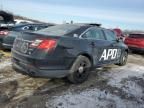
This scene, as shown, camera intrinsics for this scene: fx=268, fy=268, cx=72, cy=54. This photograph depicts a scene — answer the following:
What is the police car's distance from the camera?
589 cm

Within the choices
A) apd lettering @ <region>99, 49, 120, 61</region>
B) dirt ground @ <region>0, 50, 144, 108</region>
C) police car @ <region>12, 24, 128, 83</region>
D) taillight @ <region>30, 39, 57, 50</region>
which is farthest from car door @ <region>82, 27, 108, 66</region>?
taillight @ <region>30, 39, 57, 50</region>

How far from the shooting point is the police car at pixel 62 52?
5.89 m

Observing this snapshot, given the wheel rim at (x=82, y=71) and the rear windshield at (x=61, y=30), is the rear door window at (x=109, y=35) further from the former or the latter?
the wheel rim at (x=82, y=71)

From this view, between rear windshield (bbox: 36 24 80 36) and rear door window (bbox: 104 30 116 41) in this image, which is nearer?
rear windshield (bbox: 36 24 80 36)

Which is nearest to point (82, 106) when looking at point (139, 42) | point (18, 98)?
point (18, 98)

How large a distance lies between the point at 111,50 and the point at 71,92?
2867mm

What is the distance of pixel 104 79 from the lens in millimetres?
7633

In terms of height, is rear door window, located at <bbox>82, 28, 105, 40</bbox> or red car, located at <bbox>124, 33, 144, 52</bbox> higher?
rear door window, located at <bbox>82, 28, 105, 40</bbox>

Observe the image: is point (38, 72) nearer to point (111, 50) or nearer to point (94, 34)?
point (94, 34)

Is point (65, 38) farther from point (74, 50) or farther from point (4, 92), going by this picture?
point (4, 92)

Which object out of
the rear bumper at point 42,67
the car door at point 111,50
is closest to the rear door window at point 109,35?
the car door at point 111,50

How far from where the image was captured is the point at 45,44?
232 inches

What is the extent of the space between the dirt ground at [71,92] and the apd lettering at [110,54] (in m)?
0.57

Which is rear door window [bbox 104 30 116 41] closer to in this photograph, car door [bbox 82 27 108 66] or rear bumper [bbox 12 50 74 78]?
car door [bbox 82 27 108 66]
